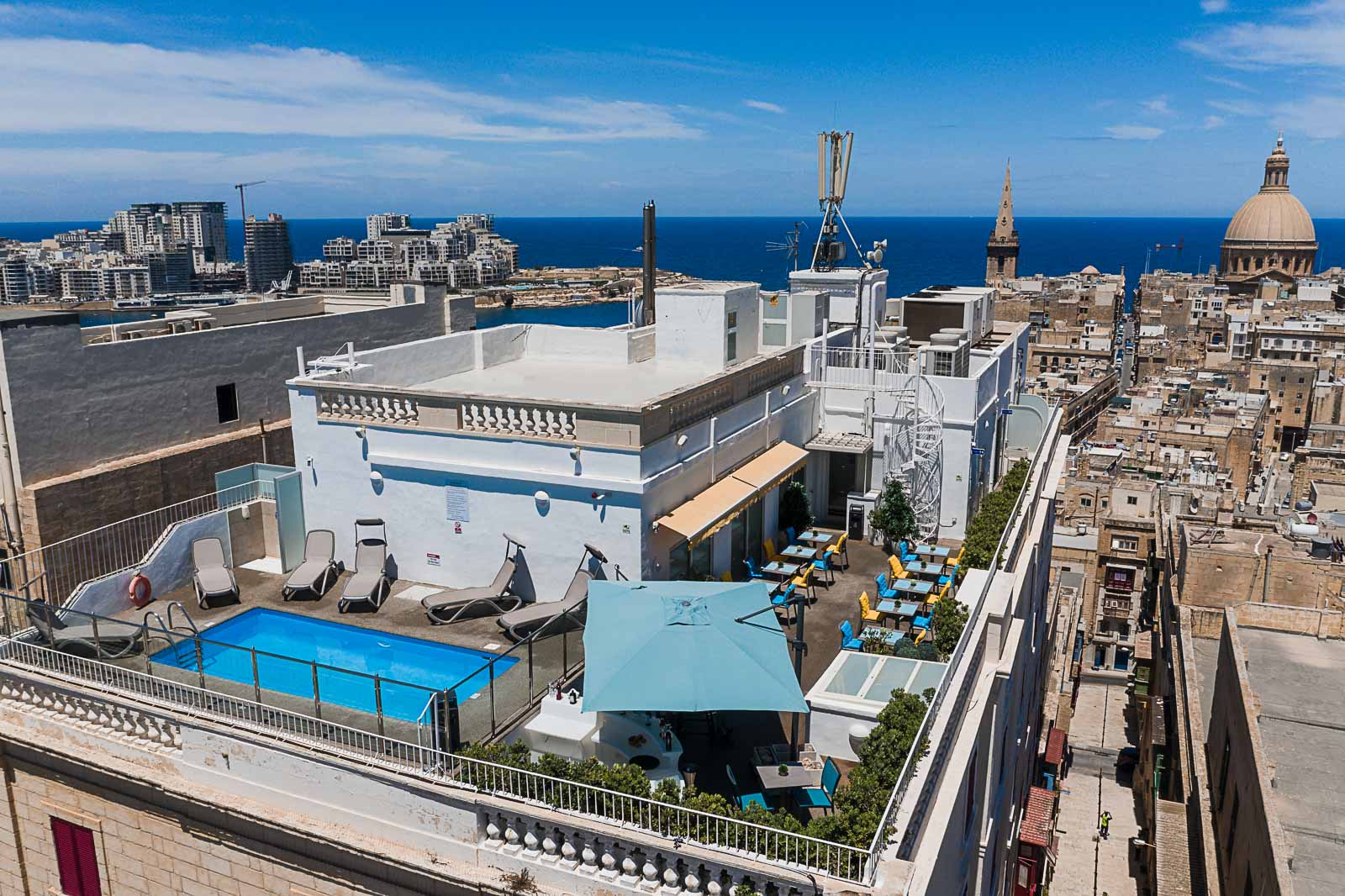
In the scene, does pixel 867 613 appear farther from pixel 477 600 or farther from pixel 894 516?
pixel 477 600

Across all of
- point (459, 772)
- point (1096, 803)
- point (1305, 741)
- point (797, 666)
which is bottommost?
point (1096, 803)

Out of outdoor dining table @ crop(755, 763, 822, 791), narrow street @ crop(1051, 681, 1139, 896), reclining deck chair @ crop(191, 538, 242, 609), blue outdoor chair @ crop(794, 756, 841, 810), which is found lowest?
narrow street @ crop(1051, 681, 1139, 896)

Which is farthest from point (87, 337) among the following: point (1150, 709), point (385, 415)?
point (1150, 709)

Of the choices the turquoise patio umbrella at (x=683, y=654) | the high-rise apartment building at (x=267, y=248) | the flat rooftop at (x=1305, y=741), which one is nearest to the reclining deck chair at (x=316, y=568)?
the turquoise patio umbrella at (x=683, y=654)

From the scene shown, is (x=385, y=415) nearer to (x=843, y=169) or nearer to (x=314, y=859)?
(x=314, y=859)

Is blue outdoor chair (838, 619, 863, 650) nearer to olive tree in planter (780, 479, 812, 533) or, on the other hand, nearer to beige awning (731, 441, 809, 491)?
beige awning (731, 441, 809, 491)

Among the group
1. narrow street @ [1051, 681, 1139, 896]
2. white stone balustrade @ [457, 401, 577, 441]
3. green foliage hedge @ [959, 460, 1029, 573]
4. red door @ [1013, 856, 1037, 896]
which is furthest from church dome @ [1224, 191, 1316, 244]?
white stone balustrade @ [457, 401, 577, 441]

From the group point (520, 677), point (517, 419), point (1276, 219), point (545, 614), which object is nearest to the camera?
point (520, 677)

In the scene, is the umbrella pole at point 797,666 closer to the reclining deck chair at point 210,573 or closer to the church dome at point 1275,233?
the reclining deck chair at point 210,573

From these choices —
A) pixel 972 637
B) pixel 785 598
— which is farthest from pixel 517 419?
pixel 972 637
